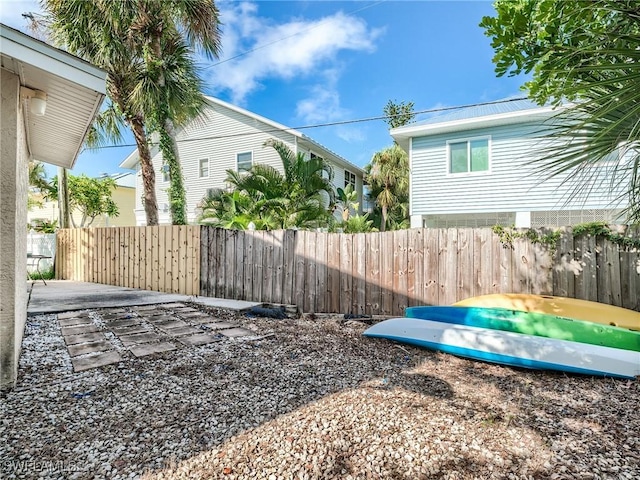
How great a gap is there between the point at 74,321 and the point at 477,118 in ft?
34.5

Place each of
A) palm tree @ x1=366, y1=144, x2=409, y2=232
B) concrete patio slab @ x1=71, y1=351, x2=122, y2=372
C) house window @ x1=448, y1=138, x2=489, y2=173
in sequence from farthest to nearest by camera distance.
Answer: palm tree @ x1=366, y1=144, x2=409, y2=232 < house window @ x1=448, y1=138, x2=489, y2=173 < concrete patio slab @ x1=71, y1=351, x2=122, y2=372

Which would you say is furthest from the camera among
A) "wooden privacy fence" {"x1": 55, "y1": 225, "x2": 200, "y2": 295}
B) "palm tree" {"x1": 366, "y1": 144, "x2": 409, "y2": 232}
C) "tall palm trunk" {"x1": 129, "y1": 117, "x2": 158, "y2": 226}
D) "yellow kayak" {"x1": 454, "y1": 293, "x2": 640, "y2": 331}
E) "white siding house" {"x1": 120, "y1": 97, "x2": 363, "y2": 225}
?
"palm tree" {"x1": 366, "y1": 144, "x2": 409, "y2": 232}

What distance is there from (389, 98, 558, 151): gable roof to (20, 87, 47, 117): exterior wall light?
930cm

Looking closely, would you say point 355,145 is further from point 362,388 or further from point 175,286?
point 362,388

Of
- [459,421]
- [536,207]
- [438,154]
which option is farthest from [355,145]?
[459,421]

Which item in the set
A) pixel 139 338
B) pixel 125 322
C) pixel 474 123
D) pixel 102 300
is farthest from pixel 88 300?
pixel 474 123

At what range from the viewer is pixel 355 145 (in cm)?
2259

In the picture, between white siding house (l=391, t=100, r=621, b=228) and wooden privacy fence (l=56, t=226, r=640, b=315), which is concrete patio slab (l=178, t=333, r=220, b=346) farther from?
white siding house (l=391, t=100, r=621, b=228)

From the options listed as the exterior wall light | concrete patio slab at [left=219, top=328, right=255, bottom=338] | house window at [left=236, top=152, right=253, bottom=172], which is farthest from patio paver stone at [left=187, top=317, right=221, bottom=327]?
house window at [left=236, top=152, right=253, bottom=172]

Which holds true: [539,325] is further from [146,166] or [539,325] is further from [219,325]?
[146,166]

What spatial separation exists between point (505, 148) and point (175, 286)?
384 inches

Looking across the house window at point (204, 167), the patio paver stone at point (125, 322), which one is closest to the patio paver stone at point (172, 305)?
the patio paver stone at point (125, 322)

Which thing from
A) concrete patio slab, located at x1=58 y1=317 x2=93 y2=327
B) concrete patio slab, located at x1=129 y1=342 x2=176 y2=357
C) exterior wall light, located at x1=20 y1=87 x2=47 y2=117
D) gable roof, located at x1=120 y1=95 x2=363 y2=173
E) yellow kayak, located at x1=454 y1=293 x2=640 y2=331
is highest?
gable roof, located at x1=120 y1=95 x2=363 y2=173

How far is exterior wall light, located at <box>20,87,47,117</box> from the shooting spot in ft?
9.77
